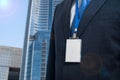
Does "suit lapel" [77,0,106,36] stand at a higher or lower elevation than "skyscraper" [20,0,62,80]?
lower

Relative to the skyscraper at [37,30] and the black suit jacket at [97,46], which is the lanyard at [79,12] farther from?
the skyscraper at [37,30]

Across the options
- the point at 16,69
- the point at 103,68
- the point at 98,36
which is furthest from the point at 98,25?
the point at 16,69

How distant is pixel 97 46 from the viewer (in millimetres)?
955

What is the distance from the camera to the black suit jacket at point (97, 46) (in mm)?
934

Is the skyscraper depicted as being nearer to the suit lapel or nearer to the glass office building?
the suit lapel

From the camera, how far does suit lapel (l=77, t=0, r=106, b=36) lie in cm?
99

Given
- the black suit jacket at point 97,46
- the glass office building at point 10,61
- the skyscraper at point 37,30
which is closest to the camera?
the black suit jacket at point 97,46

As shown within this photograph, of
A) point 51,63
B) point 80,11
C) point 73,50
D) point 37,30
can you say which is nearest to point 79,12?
point 80,11

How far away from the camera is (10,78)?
42.8 meters

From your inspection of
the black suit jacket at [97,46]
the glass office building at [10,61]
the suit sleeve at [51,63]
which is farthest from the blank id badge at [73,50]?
the glass office building at [10,61]

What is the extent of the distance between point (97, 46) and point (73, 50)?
0.08 m

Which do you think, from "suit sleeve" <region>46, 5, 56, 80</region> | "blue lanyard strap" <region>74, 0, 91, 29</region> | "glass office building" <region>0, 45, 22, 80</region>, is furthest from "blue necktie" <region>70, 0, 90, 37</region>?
"glass office building" <region>0, 45, 22, 80</region>

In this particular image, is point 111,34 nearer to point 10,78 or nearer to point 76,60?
point 76,60

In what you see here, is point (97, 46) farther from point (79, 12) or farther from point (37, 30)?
point (37, 30)
